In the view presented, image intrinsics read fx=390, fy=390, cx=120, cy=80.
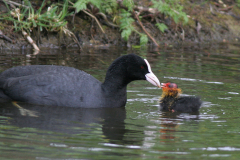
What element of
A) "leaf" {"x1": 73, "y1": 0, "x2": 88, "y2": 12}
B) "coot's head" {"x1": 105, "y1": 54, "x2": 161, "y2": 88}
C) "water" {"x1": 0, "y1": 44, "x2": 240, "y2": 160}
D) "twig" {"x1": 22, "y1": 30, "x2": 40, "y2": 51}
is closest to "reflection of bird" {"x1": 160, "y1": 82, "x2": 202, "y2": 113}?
"water" {"x1": 0, "y1": 44, "x2": 240, "y2": 160}

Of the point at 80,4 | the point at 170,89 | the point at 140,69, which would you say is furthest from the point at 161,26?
the point at 140,69

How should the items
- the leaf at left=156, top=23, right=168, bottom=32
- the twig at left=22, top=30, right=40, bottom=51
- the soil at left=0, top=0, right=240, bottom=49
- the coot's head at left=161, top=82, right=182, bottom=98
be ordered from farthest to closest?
1. the leaf at left=156, top=23, right=168, bottom=32
2. the soil at left=0, top=0, right=240, bottom=49
3. the twig at left=22, top=30, right=40, bottom=51
4. the coot's head at left=161, top=82, right=182, bottom=98

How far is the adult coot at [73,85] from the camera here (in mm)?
5789

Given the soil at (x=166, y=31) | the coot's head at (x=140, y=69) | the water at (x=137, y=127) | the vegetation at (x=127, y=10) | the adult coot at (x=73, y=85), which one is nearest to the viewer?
the water at (x=137, y=127)

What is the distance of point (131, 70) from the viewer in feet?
19.7

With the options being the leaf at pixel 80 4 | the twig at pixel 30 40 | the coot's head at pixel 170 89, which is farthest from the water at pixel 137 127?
the leaf at pixel 80 4

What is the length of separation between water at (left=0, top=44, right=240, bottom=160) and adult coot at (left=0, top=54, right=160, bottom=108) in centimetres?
14

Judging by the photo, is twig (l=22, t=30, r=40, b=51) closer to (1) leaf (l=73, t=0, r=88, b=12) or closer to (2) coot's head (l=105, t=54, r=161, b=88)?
(1) leaf (l=73, t=0, r=88, b=12)

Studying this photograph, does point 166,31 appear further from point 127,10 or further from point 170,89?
point 170,89

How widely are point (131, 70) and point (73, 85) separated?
93 centimetres

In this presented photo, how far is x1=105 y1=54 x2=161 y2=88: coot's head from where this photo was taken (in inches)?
235

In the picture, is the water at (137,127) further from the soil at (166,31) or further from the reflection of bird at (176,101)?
the soil at (166,31)

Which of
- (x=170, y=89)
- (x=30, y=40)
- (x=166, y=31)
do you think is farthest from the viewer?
(x=166, y=31)

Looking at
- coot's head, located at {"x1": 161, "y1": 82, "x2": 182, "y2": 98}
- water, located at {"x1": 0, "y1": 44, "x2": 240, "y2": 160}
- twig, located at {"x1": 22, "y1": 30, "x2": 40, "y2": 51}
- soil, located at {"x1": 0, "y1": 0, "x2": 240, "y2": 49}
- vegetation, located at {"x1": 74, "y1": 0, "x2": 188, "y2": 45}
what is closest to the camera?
water, located at {"x1": 0, "y1": 44, "x2": 240, "y2": 160}
